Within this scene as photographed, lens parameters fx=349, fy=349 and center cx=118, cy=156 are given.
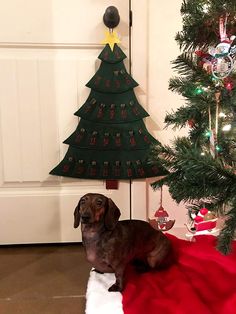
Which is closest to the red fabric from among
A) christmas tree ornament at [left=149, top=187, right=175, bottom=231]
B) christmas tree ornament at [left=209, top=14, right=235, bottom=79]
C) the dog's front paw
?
the dog's front paw

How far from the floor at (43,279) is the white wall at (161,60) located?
0.52 metres

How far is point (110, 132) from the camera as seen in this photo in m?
1.67

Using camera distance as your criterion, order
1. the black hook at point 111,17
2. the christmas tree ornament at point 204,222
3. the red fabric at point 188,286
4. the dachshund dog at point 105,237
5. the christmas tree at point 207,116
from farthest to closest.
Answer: the black hook at point 111,17 < the christmas tree ornament at point 204,222 < the dachshund dog at point 105,237 < the red fabric at point 188,286 < the christmas tree at point 207,116

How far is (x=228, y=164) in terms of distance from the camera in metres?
1.00

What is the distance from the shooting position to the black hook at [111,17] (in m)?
1.58

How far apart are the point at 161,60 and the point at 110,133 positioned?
0.44 metres

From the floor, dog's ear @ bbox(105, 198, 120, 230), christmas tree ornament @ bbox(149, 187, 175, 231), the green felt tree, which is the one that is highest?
the green felt tree

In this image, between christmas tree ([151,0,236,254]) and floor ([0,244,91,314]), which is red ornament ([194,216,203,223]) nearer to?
christmas tree ([151,0,236,254])

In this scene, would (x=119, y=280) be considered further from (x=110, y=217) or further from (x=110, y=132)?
(x=110, y=132)

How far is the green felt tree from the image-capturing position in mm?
1628

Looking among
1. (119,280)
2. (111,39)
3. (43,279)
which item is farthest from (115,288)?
(111,39)

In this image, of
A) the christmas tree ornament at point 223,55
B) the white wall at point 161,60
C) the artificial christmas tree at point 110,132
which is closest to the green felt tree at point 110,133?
the artificial christmas tree at point 110,132

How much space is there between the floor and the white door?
0.25 feet

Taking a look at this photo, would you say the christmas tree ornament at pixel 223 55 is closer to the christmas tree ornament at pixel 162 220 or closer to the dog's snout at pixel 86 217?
the dog's snout at pixel 86 217
